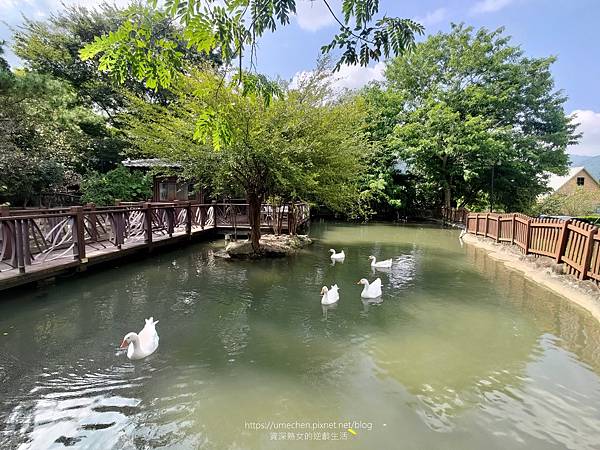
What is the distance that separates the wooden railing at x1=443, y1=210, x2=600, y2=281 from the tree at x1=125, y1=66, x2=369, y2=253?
17.5 ft

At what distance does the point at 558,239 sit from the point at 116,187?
15897 millimetres

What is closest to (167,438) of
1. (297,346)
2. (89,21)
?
(297,346)

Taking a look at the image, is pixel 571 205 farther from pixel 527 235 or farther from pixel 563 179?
pixel 527 235

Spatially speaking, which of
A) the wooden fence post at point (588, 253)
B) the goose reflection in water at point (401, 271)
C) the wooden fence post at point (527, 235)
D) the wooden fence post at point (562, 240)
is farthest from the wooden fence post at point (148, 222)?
the wooden fence post at point (527, 235)

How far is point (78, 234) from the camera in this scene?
281 inches

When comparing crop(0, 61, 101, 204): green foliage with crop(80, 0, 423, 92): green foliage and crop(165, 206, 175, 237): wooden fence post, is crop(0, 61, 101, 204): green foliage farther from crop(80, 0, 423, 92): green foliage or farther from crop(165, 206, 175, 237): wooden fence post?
crop(80, 0, 423, 92): green foliage

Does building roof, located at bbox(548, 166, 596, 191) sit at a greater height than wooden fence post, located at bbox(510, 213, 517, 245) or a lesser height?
greater

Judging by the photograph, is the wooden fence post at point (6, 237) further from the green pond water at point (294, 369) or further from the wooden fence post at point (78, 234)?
the wooden fence post at point (78, 234)

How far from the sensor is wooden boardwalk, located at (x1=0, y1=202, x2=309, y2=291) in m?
6.04

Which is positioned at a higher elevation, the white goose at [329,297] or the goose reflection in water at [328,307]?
the white goose at [329,297]

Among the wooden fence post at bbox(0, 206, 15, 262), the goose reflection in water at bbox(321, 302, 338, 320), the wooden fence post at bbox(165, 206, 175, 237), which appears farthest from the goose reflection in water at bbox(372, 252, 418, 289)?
the wooden fence post at bbox(0, 206, 15, 262)

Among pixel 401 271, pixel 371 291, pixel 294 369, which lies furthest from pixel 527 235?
pixel 294 369

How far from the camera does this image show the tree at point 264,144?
8.40 metres

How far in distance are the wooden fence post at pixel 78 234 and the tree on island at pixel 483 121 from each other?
18.0m
